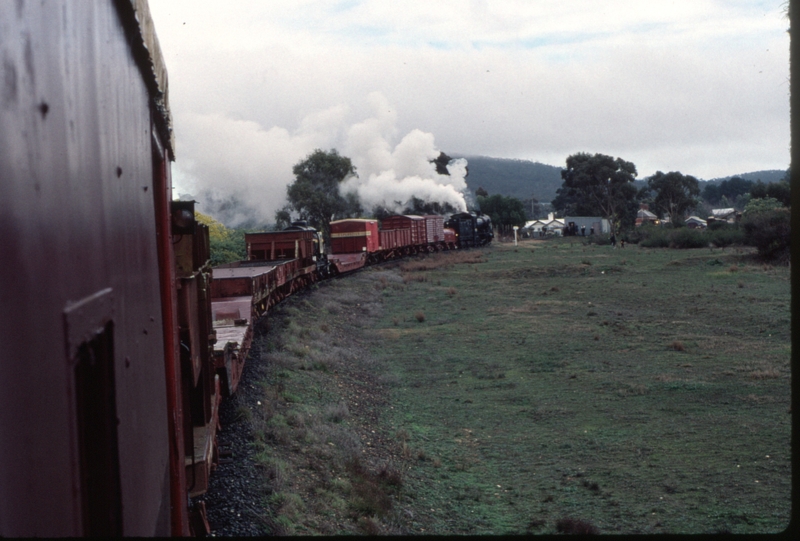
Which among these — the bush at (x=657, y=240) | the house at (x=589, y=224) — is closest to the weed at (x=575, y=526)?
the bush at (x=657, y=240)

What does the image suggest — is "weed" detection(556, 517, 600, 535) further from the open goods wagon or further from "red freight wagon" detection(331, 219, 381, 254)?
"red freight wagon" detection(331, 219, 381, 254)

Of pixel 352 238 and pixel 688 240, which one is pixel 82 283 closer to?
pixel 352 238

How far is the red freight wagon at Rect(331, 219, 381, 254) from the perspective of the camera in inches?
1524

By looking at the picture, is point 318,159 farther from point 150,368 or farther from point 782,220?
point 150,368

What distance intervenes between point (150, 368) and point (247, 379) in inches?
422

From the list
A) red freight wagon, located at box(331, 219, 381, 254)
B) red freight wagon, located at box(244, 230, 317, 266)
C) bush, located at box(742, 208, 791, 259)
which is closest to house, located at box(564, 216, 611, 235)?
bush, located at box(742, 208, 791, 259)

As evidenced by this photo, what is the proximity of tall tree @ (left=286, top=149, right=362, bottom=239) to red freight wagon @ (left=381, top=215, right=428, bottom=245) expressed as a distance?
9169 mm

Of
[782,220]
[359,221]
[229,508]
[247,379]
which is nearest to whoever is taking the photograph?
[229,508]

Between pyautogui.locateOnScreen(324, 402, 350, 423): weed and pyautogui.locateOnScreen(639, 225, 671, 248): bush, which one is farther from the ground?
pyautogui.locateOnScreen(639, 225, 671, 248): bush

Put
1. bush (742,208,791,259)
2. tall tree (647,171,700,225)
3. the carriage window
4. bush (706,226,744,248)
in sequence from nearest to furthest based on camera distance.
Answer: the carriage window
bush (742,208,791,259)
bush (706,226,744,248)
tall tree (647,171,700,225)

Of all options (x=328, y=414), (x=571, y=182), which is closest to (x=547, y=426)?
(x=328, y=414)

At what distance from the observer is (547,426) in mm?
13062

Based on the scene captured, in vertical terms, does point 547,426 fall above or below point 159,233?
below

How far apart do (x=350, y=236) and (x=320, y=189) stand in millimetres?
23085
